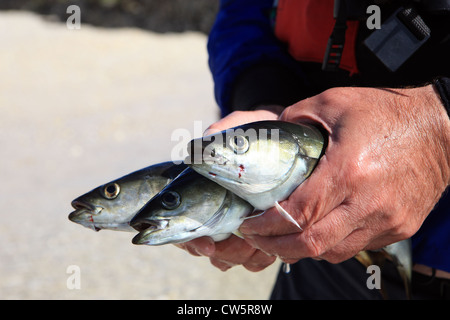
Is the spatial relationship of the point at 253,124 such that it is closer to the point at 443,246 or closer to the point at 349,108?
the point at 349,108

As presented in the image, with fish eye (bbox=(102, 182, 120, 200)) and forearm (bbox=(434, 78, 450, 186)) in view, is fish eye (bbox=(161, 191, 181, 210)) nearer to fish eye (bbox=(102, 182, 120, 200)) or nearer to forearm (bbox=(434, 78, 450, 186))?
fish eye (bbox=(102, 182, 120, 200))

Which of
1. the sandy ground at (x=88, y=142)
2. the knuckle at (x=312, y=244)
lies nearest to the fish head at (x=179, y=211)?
the knuckle at (x=312, y=244)

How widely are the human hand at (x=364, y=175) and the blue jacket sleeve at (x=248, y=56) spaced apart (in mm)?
541

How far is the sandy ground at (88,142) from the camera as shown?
412 centimetres

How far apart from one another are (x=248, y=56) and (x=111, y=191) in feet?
2.88

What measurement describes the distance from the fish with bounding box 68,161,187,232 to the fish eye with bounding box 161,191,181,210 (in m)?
0.19

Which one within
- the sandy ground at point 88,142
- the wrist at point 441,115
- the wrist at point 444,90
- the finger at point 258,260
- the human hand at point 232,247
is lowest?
the sandy ground at point 88,142

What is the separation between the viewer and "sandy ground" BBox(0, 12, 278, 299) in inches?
162

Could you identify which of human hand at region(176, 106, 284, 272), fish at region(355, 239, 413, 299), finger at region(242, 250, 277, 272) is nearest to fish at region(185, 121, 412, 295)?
human hand at region(176, 106, 284, 272)

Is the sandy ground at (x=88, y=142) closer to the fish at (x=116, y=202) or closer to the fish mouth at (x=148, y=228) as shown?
the fish at (x=116, y=202)

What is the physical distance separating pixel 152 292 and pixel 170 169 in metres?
2.48

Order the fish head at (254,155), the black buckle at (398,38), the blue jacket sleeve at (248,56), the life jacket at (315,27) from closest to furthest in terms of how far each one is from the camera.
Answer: the fish head at (254,155), the black buckle at (398,38), the life jacket at (315,27), the blue jacket sleeve at (248,56)

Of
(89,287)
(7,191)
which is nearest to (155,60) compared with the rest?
(7,191)

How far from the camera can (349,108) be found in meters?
1.50
